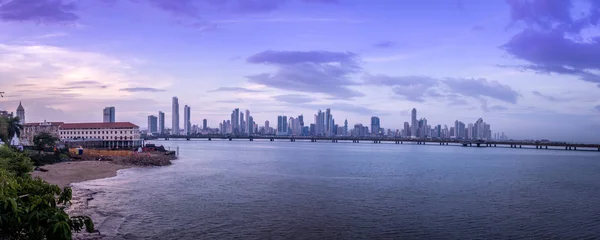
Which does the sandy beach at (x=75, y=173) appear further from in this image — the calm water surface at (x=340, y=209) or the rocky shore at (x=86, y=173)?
the calm water surface at (x=340, y=209)

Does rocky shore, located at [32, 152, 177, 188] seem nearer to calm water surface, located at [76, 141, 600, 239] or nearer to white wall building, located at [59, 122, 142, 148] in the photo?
calm water surface, located at [76, 141, 600, 239]

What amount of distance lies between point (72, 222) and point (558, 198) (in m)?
44.0

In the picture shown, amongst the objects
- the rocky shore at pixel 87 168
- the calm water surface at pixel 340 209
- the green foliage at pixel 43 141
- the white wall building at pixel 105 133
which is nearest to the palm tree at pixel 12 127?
the green foliage at pixel 43 141

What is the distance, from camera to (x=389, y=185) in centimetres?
5234

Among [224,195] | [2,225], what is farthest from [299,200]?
[2,225]

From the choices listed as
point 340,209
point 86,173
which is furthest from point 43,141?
point 340,209

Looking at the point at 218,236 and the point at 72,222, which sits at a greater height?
the point at 72,222

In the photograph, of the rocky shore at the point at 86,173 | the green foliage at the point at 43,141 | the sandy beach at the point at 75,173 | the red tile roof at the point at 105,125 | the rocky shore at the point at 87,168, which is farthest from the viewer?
the red tile roof at the point at 105,125

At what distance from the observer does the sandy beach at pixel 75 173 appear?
161ft

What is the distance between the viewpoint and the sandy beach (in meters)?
49.1

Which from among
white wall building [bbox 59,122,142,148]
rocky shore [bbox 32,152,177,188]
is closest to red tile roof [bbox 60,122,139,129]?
white wall building [bbox 59,122,142,148]

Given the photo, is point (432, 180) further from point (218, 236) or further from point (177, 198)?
point (218, 236)

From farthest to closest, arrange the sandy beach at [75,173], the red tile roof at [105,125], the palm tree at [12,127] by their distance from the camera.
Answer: the red tile roof at [105,125] → the palm tree at [12,127] → the sandy beach at [75,173]

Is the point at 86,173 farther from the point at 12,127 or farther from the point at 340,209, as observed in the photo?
the point at 12,127
